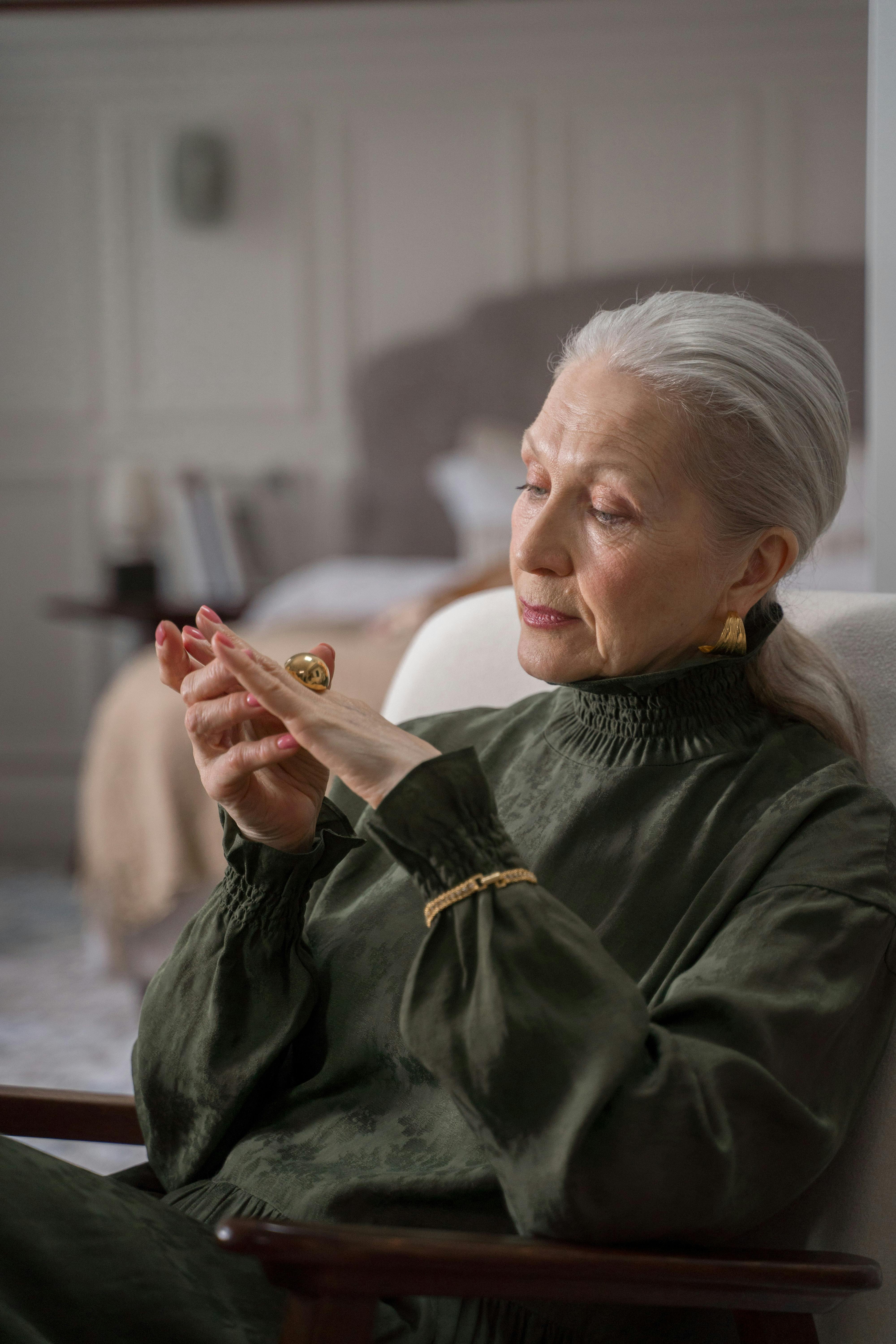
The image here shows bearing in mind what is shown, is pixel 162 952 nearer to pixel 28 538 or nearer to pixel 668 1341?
pixel 668 1341

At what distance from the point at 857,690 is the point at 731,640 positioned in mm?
201

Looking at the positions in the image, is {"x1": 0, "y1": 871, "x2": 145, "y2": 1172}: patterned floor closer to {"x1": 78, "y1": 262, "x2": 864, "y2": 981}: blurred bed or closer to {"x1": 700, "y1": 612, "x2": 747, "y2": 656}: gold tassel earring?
{"x1": 78, "y1": 262, "x2": 864, "y2": 981}: blurred bed

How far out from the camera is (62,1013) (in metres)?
3.06

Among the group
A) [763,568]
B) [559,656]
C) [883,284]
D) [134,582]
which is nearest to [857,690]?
[763,568]

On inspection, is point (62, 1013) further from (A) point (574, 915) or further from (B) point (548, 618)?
(A) point (574, 915)

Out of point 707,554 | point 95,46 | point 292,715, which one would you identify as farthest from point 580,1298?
point 95,46

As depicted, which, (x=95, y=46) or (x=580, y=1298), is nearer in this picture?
(x=580, y=1298)

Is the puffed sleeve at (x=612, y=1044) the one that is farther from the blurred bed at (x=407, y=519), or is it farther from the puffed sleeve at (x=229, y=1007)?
the blurred bed at (x=407, y=519)

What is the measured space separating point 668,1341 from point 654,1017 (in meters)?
0.34

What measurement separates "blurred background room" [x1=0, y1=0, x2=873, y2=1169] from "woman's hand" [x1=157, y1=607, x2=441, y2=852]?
2936 mm

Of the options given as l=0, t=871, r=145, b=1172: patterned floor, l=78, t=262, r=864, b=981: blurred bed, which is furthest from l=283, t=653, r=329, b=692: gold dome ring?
l=78, t=262, r=864, b=981: blurred bed

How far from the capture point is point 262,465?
16.0 ft

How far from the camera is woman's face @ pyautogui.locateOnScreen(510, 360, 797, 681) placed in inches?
42.4

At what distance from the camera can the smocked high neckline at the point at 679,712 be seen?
1123mm
